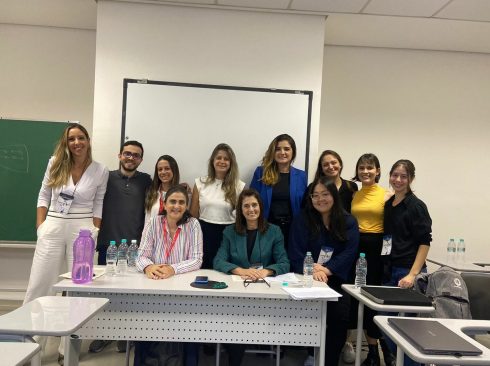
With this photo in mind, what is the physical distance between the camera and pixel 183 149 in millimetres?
3457

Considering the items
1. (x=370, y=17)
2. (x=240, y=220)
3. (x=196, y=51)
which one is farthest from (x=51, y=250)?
(x=370, y=17)

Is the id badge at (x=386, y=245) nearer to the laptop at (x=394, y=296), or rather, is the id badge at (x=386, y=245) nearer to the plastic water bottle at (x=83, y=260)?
the laptop at (x=394, y=296)

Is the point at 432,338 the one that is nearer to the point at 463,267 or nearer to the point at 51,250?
the point at 463,267

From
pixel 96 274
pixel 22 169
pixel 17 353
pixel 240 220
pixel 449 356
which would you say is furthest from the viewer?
pixel 22 169

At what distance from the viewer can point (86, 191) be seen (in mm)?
2758

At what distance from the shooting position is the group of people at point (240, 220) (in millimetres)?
2543

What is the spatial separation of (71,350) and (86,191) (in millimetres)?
1147

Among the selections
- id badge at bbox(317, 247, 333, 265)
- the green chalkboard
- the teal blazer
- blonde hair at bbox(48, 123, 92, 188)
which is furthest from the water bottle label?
the green chalkboard

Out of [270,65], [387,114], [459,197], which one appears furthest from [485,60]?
[270,65]

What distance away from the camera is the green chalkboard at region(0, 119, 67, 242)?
3768 mm

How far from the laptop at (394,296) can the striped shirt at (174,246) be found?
1114mm

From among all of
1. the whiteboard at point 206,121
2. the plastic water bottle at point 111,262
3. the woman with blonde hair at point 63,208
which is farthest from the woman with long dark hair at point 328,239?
the woman with blonde hair at point 63,208

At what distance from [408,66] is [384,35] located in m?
0.56

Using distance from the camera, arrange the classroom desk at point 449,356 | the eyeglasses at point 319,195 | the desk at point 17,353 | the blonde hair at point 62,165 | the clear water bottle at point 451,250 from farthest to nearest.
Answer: the clear water bottle at point 451,250, the blonde hair at point 62,165, the eyeglasses at point 319,195, the classroom desk at point 449,356, the desk at point 17,353
